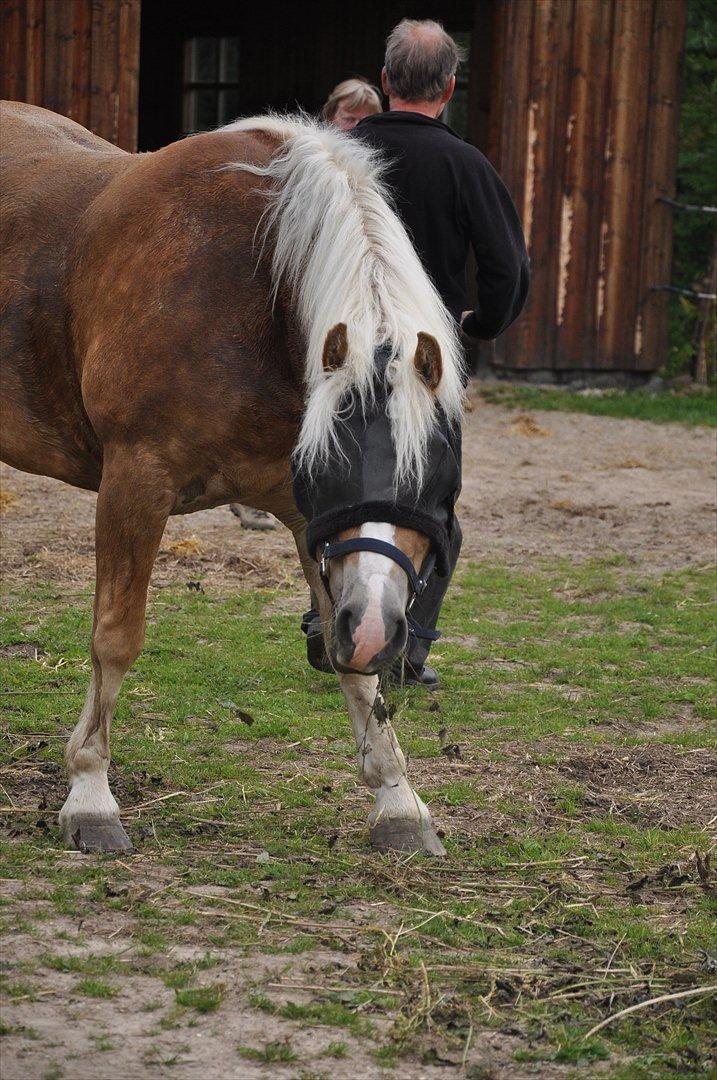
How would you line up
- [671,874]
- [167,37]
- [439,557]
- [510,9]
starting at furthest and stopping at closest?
[167,37] → [510,9] → [671,874] → [439,557]

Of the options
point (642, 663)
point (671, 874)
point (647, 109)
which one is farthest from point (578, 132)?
point (671, 874)

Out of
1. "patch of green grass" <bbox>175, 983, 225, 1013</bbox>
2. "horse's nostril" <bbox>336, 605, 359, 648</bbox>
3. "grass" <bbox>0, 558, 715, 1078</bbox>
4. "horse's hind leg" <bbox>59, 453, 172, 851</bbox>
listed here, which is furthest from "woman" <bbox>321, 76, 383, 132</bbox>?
"patch of green grass" <bbox>175, 983, 225, 1013</bbox>

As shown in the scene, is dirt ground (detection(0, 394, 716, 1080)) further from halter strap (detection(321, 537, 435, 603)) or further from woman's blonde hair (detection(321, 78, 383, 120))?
woman's blonde hair (detection(321, 78, 383, 120))

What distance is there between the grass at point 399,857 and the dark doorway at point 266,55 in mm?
9129

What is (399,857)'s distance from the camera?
3406 mm

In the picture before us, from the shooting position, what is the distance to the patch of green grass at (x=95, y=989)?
8.39 feet

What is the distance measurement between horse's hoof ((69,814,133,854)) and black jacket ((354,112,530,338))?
1658 millimetres

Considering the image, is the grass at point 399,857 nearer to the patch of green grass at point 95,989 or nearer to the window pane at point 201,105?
the patch of green grass at point 95,989

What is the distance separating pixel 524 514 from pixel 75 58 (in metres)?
5.33

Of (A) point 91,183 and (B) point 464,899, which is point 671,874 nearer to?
(B) point 464,899

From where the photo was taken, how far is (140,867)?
10.7 feet

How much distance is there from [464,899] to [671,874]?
0.55m

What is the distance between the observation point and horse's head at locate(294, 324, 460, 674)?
2840 millimetres

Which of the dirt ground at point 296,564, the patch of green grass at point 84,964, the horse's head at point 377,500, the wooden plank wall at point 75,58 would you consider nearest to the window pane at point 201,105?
the wooden plank wall at point 75,58
